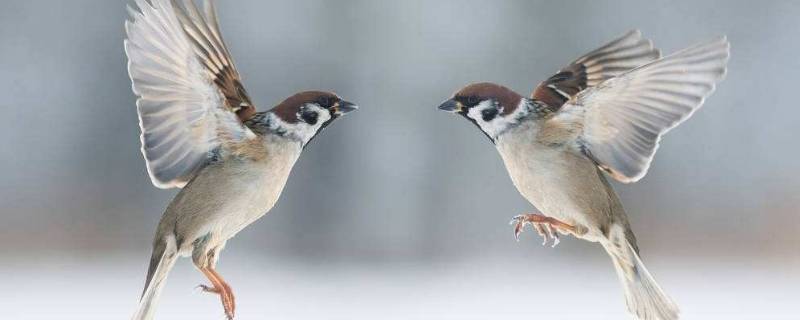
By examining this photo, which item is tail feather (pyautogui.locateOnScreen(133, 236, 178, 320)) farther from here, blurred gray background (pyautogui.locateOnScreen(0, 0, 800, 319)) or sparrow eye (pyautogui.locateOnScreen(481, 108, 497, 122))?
blurred gray background (pyautogui.locateOnScreen(0, 0, 800, 319))

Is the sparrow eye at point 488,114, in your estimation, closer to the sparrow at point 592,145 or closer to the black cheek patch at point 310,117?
the sparrow at point 592,145

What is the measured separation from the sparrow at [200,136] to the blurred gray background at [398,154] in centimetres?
301

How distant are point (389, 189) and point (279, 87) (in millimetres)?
805

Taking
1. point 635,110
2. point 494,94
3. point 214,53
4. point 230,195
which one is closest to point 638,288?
point 635,110

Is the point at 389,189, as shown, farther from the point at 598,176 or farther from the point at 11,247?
the point at 598,176

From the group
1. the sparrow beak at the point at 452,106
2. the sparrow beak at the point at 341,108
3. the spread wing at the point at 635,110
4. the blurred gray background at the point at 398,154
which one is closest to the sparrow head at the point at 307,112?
the sparrow beak at the point at 341,108

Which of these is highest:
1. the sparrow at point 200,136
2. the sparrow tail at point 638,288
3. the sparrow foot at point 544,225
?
the sparrow at point 200,136

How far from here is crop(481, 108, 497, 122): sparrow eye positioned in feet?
5.39

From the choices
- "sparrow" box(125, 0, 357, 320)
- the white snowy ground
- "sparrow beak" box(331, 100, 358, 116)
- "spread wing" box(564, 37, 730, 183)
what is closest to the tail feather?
"sparrow" box(125, 0, 357, 320)

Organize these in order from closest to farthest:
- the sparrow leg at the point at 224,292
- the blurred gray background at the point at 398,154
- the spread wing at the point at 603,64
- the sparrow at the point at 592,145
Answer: the sparrow leg at the point at 224,292
the sparrow at the point at 592,145
the spread wing at the point at 603,64
the blurred gray background at the point at 398,154

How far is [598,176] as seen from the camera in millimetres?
1729

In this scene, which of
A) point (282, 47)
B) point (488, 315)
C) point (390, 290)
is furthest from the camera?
point (282, 47)

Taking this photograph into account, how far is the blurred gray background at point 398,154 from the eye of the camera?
489 cm

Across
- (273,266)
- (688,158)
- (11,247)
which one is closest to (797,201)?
(688,158)
